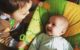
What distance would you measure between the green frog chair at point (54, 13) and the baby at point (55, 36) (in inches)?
1.7

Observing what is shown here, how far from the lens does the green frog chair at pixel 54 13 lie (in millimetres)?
1040

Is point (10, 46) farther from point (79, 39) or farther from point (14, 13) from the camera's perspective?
point (79, 39)

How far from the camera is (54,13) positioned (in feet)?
3.52

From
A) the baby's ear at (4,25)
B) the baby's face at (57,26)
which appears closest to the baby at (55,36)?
the baby's face at (57,26)

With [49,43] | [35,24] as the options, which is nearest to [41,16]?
[35,24]

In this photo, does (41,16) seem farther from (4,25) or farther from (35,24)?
(4,25)

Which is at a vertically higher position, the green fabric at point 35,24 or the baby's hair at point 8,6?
the baby's hair at point 8,6

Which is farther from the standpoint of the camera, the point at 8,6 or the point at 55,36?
the point at 8,6

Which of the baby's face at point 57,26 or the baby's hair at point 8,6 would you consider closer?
the baby's face at point 57,26

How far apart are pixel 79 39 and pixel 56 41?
0.41ft

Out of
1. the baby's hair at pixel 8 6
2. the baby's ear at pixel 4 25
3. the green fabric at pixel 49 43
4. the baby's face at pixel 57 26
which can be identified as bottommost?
the green fabric at pixel 49 43

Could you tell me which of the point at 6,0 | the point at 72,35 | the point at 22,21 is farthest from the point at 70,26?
the point at 6,0

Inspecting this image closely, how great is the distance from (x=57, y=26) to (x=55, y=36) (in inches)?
2.2

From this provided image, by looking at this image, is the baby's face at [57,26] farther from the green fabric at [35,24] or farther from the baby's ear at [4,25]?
the baby's ear at [4,25]
